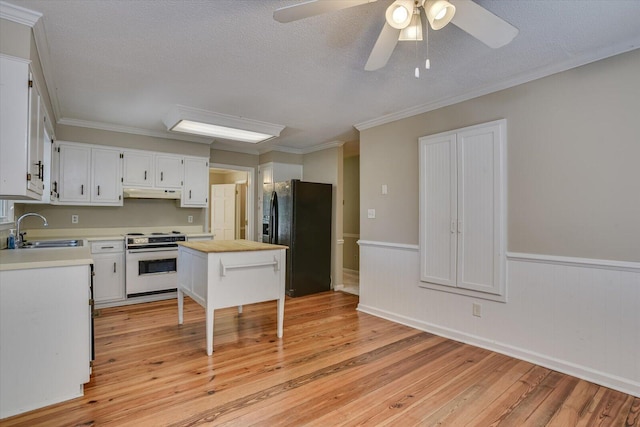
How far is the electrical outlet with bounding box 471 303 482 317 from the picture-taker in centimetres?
299

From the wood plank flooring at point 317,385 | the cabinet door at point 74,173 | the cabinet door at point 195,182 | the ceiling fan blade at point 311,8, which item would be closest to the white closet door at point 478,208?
the wood plank flooring at point 317,385

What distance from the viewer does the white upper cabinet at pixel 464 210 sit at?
2.85 metres

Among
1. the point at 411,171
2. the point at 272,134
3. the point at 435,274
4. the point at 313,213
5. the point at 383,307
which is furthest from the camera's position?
the point at 313,213

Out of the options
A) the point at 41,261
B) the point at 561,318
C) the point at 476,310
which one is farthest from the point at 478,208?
the point at 41,261

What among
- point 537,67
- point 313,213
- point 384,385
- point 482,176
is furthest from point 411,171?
point 384,385

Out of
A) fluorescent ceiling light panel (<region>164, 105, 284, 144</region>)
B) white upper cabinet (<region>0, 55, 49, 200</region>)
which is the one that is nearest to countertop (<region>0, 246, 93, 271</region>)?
white upper cabinet (<region>0, 55, 49, 200</region>)

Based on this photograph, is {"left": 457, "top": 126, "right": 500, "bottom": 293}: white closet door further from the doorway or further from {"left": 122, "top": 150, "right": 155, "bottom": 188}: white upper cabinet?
the doorway

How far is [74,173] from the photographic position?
407 centimetres

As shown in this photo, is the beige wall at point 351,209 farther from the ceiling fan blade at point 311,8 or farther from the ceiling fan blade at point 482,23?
the ceiling fan blade at point 311,8

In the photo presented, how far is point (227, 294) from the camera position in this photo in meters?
2.84

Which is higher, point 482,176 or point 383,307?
point 482,176

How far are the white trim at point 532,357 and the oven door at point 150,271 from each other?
118 inches

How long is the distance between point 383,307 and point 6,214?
12.8 feet

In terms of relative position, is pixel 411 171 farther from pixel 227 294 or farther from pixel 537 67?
pixel 227 294
